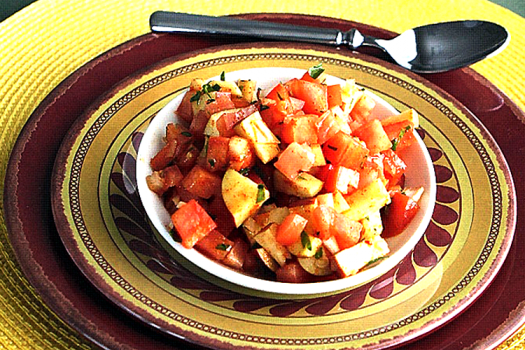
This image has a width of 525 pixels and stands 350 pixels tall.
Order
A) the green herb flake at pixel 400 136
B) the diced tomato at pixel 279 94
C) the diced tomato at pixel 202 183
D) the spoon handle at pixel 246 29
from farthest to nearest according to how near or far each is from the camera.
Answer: the spoon handle at pixel 246 29, the green herb flake at pixel 400 136, the diced tomato at pixel 279 94, the diced tomato at pixel 202 183

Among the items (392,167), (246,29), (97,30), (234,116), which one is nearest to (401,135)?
(392,167)

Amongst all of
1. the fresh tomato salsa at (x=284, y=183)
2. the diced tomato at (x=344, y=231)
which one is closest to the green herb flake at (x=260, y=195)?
the fresh tomato salsa at (x=284, y=183)

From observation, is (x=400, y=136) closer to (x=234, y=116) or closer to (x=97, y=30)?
(x=234, y=116)

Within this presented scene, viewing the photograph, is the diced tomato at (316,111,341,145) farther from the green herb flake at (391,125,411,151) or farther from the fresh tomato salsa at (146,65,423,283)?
the green herb flake at (391,125,411,151)

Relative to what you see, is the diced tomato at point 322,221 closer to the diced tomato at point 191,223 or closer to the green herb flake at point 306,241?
the green herb flake at point 306,241

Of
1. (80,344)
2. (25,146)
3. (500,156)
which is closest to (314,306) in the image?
(80,344)
